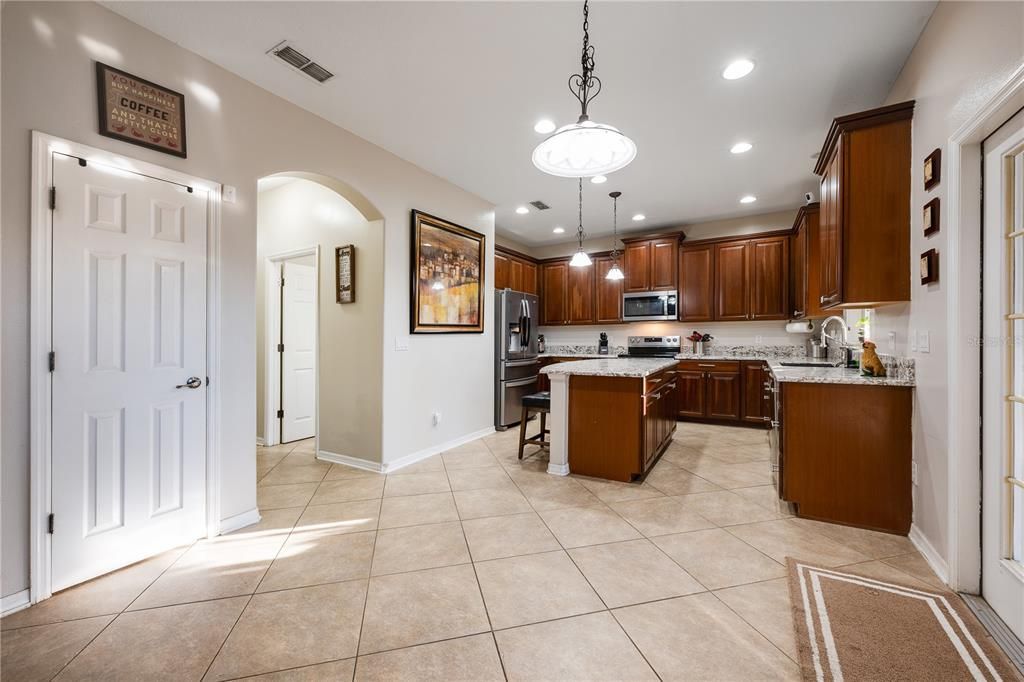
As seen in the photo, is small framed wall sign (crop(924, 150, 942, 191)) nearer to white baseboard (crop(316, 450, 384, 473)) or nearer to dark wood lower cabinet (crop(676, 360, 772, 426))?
dark wood lower cabinet (crop(676, 360, 772, 426))

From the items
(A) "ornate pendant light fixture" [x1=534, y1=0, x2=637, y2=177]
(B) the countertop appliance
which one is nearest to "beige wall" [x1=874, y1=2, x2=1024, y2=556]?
(A) "ornate pendant light fixture" [x1=534, y1=0, x2=637, y2=177]

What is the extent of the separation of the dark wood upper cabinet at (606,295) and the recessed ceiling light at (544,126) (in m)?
3.23

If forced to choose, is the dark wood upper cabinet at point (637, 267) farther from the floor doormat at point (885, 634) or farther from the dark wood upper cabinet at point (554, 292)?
the floor doormat at point (885, 634)

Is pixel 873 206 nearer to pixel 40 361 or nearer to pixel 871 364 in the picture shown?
pixel 871 364

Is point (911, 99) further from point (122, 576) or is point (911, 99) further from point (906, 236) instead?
point (122, 576)

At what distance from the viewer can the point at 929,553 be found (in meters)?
2.04

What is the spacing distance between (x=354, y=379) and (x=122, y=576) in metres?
1.92

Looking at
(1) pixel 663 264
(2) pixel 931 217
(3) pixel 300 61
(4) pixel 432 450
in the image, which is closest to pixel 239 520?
(4) pixel 432 450

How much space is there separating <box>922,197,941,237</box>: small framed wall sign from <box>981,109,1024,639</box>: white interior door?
25 centimetres

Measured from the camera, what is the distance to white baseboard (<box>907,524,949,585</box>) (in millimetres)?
1886

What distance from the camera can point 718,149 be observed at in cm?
352

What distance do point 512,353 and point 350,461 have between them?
2.29m

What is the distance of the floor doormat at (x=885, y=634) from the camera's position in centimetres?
138

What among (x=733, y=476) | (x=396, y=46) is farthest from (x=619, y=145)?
(x=733, y=476)
